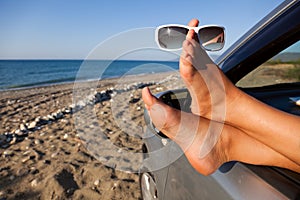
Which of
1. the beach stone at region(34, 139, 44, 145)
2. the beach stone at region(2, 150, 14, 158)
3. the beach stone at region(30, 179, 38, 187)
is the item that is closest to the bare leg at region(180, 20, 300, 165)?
the beach stone at region(30, 179, 38, 187)

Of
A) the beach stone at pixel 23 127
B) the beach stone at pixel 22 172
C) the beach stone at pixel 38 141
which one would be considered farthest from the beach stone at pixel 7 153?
the beach stone at pixel 23 127

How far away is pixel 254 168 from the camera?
91 cm

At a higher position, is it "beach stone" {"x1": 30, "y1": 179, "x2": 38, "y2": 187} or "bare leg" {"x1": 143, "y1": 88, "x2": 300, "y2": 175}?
"bare leg" {"x1": 143, "y1": 88, "x2": 300, "y2": 175}

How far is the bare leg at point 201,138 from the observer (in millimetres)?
991

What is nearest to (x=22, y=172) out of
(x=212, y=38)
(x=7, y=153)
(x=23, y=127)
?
(x=7, y=153)

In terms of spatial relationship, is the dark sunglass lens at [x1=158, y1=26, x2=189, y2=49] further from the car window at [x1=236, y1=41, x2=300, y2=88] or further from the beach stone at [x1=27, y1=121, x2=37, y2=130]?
the beach stone at [x1=27, y1=121, x2=37, y2=130]

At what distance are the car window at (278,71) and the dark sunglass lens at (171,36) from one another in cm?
53

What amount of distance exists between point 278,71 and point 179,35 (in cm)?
95

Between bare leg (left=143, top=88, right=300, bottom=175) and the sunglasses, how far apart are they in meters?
0.33

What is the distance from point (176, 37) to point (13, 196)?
7.57 feet

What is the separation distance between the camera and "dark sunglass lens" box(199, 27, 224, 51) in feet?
4.09

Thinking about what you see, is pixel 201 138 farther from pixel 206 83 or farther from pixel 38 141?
pixel 38 141

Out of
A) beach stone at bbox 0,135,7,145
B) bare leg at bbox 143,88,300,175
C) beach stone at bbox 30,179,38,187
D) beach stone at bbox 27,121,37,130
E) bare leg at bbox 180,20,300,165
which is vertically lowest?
beach stone at bbox 27,121,37,130

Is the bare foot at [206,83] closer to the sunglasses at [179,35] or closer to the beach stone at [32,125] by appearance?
the sunglasses at [179,35]
